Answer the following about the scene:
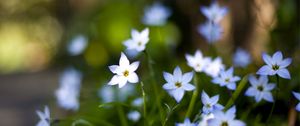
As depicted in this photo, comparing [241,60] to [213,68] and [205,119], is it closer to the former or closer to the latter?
[213,68]

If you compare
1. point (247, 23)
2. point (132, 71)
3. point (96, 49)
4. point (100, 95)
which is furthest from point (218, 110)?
point (96, 49)

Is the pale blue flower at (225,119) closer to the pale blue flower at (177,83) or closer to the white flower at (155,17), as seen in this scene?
the pale blue flower at (177,83)

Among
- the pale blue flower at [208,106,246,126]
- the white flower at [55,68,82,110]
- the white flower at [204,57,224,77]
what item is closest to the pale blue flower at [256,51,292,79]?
the pale blue flower at [208,106,246,126]

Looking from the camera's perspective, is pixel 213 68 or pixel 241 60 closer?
pixel 213 68

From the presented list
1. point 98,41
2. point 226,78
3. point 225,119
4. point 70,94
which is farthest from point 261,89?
point 98,41

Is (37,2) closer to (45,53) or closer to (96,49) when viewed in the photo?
(45,53)

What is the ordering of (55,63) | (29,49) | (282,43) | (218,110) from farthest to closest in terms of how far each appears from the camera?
1. (29,49)
2. (55,63)
3. (282,43)
4. (218,110)
